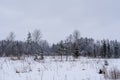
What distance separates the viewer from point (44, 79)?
498cm

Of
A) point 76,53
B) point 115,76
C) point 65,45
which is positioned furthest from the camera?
point 65,45

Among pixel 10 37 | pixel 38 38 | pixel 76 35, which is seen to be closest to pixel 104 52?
pixel 76 35

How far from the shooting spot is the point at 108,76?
16.3 feet

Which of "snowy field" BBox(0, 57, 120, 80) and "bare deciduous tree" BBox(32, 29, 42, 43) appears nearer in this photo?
"snowy field" BBox(0, 57, 120, 80)

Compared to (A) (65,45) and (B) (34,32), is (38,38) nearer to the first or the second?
(B) (34,32)

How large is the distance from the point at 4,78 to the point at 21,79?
49 cm

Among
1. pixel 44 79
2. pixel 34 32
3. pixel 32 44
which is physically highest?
pixel 34 32

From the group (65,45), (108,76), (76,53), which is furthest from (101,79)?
(65,45)

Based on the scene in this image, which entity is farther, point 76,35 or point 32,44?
point 76,35

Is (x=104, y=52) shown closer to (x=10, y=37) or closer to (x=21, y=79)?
(x=10, y=37)

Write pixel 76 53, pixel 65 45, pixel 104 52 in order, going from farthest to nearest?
pixel 104 52, pixel 65 45, pixel 76 53

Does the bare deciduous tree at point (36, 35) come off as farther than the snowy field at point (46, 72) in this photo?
Yes

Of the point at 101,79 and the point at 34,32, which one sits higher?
the point at 34,32

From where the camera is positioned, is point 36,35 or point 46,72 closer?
point 46,72
